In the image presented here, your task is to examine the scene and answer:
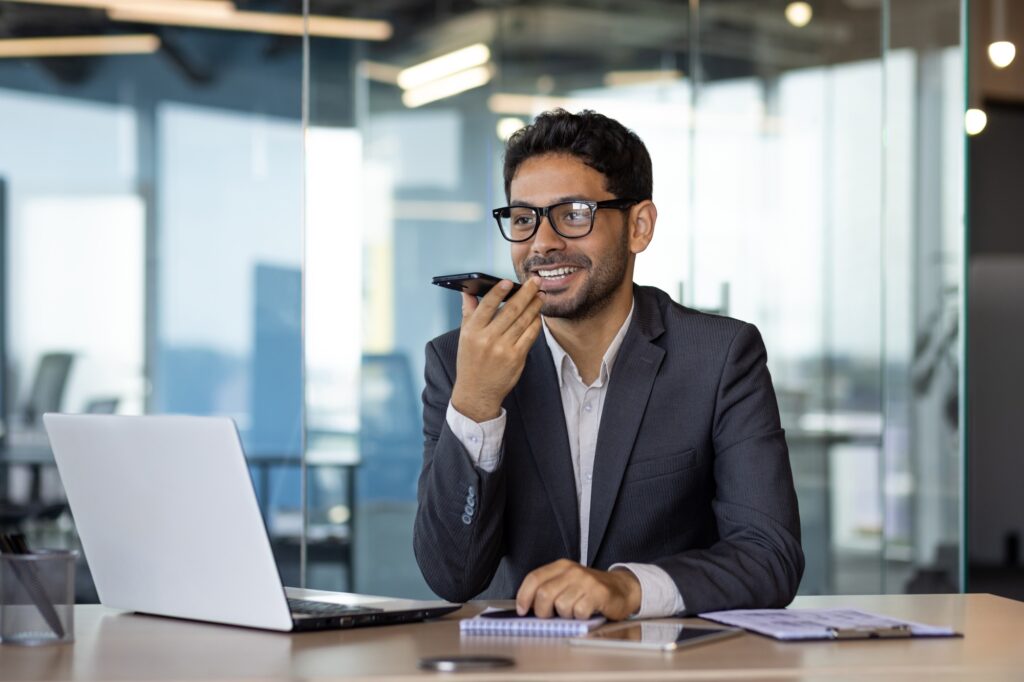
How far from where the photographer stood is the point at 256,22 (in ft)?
14.3

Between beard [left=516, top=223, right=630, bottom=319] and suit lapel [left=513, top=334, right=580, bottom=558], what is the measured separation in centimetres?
10

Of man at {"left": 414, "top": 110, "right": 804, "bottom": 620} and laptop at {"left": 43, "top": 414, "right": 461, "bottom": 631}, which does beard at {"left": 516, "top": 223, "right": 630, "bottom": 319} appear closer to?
man at {"left": 414, "top": 110, "right": 804, "bottom": 620}

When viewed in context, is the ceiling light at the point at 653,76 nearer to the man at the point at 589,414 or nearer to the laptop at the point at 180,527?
the man at the point at 589,414

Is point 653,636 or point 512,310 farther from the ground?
point 512,310

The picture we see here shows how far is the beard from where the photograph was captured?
2.27 m

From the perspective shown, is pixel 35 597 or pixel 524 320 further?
pixel 524 320

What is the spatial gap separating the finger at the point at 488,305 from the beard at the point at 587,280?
251 mm

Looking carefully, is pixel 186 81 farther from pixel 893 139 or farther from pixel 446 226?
pixel 893 139

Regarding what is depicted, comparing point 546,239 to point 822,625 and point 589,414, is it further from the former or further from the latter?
point 822,625

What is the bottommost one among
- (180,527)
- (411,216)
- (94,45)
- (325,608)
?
(325,608)

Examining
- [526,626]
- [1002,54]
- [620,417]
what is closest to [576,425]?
[620,417]

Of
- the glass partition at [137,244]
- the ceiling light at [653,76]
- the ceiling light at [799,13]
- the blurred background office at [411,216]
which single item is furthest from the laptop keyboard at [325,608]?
the ceiling light at [799,13]

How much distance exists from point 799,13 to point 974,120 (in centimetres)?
74

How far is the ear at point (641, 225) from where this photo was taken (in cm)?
239
